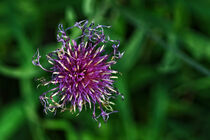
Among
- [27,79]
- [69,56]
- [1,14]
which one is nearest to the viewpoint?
[69,56]

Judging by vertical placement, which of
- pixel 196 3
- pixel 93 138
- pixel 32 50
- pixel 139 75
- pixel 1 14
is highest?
pixel 1 14

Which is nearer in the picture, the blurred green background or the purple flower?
the purple flower

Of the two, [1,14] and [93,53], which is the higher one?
[1,14]

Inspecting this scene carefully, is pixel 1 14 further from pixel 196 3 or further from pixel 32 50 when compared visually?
pixel 196 3

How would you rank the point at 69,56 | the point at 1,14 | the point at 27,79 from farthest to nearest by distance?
1. the point at 1,14
2. the point at 27,79
3. the point at 69,56

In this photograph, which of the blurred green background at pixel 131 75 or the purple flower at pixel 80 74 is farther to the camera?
the blurred green background at pixel 131 75

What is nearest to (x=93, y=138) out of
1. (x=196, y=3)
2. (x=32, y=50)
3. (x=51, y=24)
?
(x=32, y=50)

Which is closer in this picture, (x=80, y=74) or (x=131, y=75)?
(x=80, y=74)

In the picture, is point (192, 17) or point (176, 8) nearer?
point (176, 8)
